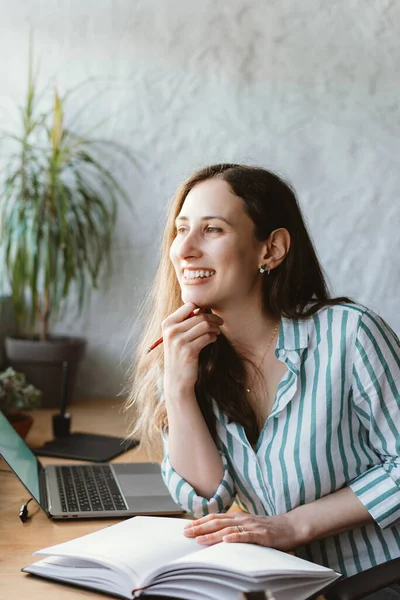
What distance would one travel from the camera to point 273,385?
1674mm

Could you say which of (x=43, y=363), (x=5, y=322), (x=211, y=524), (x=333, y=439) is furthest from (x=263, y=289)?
(x=5, y=322)

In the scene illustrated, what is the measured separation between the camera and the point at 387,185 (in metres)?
3.32

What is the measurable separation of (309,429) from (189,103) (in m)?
2.09

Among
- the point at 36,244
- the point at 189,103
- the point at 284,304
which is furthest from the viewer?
the point at 189,103

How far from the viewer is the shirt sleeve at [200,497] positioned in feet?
5.08

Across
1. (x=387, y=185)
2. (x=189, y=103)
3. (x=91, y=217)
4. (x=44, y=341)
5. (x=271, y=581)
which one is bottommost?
(x=44, y=341)

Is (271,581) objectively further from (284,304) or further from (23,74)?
(23,74)

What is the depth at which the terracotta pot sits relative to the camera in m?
2.27

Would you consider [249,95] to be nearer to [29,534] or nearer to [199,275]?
[199,275]

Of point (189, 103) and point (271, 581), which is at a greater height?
point (189, 103)

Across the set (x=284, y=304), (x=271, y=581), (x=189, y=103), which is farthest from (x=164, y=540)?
(x=189, y=103)

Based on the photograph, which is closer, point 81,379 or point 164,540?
point 164,540

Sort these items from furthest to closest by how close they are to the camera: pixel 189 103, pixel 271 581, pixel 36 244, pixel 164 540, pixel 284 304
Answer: pixel 189 103 < pixel 36 244 < pixel 284 304 < pixel 164 540 < pixel 271 581

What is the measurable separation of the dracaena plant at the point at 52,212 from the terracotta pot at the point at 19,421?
875 millimetres
